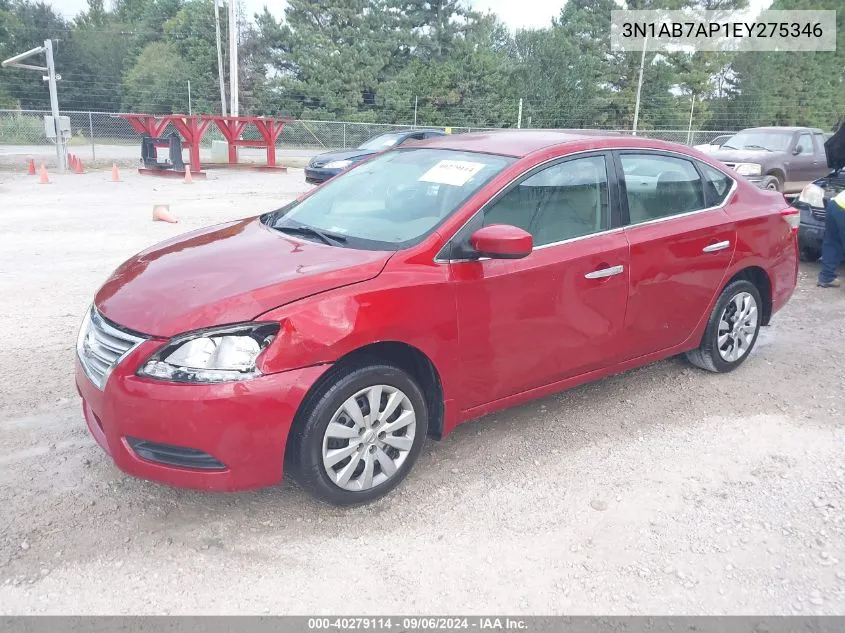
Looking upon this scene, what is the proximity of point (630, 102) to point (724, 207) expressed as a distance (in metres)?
43.6

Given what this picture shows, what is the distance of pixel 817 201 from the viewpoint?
826 centimetres

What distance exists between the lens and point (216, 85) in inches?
1833

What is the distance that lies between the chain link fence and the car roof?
23.8 m

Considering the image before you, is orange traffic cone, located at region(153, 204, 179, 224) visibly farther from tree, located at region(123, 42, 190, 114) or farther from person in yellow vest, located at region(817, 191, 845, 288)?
tree, located at region(123, 42, 190, 114)

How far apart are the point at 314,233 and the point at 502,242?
3.47 feet

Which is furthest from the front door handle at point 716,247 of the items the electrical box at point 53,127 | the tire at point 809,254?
the electrical box at point 53,127

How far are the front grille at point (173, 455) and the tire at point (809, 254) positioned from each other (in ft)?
27.5

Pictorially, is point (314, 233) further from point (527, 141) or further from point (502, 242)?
Result: point (527, 141)

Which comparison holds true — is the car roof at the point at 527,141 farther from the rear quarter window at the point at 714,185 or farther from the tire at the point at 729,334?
the tire at the point at 729,334

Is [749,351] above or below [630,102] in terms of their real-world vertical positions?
below

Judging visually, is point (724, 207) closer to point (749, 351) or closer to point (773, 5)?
point (749, 351)

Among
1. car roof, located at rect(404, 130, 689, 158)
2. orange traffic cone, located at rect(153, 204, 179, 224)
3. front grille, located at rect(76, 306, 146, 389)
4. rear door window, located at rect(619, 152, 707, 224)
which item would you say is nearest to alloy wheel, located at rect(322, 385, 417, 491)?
front grille, located at rect(76, 306, 146, 389)
